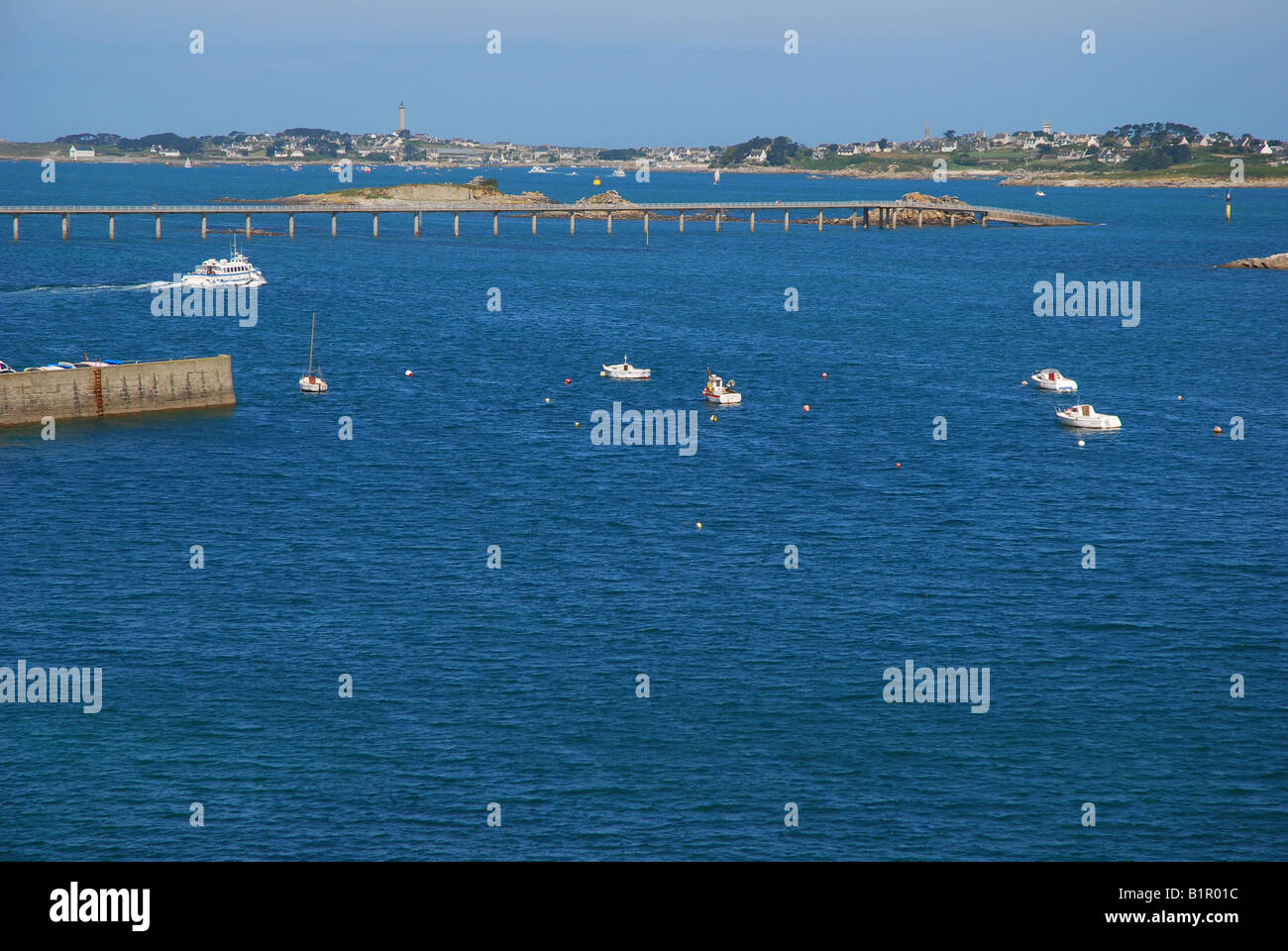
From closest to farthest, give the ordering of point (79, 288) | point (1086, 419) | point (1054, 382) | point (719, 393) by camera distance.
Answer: point (1086, 419) < point (719, 393) < point (1054, 382) < point (79, 288)

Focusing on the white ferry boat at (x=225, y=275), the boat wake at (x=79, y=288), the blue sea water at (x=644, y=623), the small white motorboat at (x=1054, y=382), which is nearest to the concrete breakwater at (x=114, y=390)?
the blue sea water at (x=644, y=623)

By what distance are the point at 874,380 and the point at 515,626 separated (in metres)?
69.9

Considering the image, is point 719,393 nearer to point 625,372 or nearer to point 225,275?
point 625,372

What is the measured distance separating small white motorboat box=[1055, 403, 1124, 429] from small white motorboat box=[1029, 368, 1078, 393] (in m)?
14.9

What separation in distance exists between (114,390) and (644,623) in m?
57.3

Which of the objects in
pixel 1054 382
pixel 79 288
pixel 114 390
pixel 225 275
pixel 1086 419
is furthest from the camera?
pixel 225 275

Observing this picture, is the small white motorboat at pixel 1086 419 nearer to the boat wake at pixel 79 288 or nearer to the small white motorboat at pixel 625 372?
the small white motorboat at pixel 625 372

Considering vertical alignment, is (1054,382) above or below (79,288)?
below

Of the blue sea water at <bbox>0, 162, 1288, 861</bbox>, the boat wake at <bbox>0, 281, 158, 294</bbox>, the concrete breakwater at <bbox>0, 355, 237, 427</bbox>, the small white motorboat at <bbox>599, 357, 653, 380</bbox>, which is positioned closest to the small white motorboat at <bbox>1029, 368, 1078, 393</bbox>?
the blue sea water at <bbox>0, 162, 1288, 861</bbox>

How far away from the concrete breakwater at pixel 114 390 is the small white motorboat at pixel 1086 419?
64766mm

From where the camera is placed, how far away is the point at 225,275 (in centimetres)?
16950

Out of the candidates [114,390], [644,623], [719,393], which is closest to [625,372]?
[719,393]

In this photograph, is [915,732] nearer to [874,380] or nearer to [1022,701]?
[1022,701]
